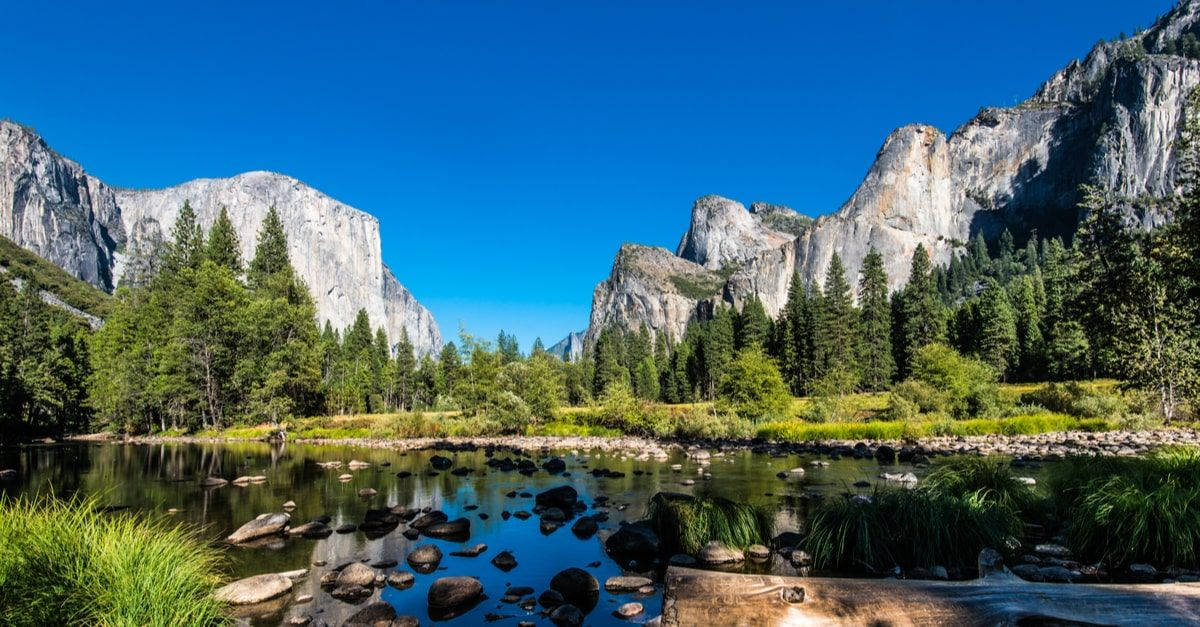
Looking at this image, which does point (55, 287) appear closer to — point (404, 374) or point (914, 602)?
point (404, 374)

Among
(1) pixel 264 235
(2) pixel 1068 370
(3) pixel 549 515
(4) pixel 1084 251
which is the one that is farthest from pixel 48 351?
(2) pixel 1068 370

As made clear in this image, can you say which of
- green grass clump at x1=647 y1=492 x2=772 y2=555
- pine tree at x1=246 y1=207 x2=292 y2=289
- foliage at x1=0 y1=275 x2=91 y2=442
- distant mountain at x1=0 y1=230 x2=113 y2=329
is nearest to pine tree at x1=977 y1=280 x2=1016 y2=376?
green grass clump at x1=647 y1=492 x2=772 y2=555

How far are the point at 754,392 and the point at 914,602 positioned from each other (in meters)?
44.1

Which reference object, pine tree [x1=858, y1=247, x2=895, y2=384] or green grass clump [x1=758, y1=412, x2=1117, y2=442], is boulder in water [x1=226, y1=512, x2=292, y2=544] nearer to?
green grass clump [x1=758, y1=412, x2=1117, y2=442]

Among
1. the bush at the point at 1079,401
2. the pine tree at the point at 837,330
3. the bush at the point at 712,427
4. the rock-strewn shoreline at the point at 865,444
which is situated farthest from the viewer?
the pine tree at the point at 837,330

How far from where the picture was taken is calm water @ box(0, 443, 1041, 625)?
1214cm

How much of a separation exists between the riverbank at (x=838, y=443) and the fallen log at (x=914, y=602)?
A: 66.1 ft

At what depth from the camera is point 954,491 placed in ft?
43.5

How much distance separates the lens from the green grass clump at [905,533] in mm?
10719

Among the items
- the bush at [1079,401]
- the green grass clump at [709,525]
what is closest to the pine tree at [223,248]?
the green grass clump at [709,525]

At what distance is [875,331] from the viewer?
88562mm

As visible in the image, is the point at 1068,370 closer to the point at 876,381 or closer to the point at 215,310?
the point at 876,381

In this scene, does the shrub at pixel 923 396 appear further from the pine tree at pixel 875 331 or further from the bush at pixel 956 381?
the pine tree at pixel 875 331

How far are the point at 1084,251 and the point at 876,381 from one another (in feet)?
196
